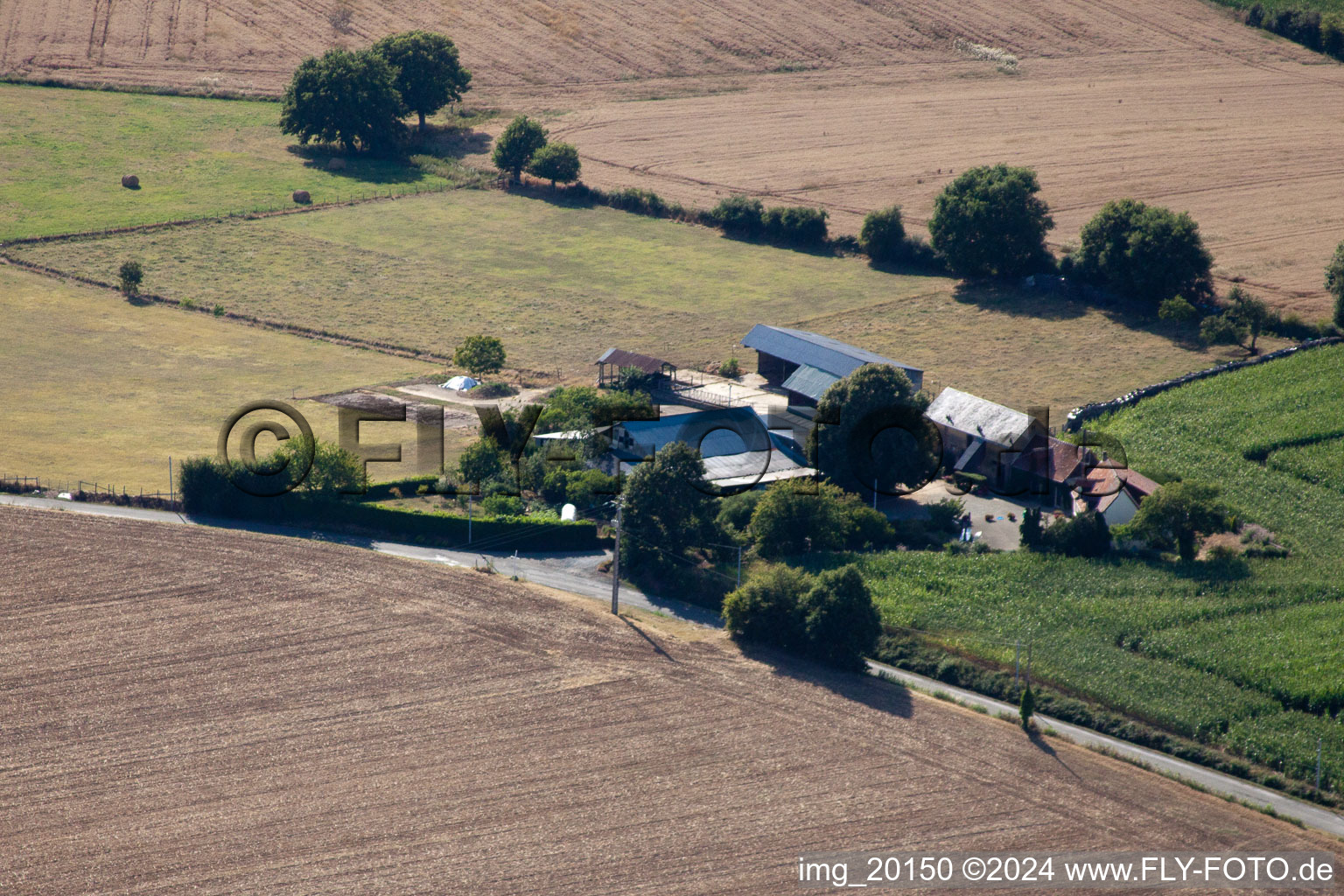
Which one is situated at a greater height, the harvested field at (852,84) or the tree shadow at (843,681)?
the harvested field at (852,84)

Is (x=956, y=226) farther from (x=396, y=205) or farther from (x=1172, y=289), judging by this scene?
(x=396, y=205)

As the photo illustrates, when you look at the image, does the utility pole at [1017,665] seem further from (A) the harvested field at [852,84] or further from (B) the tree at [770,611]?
(A) the harvested field at [852,84]

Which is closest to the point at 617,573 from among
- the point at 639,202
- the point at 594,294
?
A: the point at 594,294

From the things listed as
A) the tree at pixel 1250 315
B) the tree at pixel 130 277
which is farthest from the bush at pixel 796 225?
the tree at pixel 130 277

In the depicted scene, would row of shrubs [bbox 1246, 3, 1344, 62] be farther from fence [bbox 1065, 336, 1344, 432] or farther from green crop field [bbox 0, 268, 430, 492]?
green crop field [bbox 0, 268, 430, 492]

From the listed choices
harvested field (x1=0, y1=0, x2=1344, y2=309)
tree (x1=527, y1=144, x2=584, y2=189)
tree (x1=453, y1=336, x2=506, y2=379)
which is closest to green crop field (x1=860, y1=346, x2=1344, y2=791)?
tree (x1=453, y1=336, x2=506, y2=379)

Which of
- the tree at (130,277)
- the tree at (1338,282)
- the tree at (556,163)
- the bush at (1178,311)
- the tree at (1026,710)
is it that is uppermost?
the tree at (556,163)
